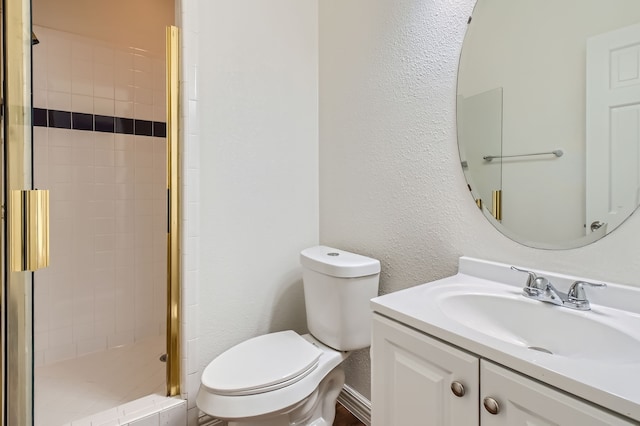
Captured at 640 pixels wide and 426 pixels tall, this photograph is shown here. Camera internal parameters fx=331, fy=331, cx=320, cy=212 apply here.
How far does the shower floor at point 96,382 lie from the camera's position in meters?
1.52

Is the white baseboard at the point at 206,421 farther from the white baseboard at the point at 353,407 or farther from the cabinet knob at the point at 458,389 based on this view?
the cabinet knob at the point at 458,389

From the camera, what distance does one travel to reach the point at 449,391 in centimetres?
72

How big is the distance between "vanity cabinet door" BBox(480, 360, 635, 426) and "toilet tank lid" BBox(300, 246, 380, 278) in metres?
0.69

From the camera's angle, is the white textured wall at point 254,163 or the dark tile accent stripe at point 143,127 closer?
the white textured wall at point 254,163

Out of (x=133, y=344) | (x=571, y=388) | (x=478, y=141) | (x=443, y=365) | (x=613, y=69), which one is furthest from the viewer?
(x=133, y=344)

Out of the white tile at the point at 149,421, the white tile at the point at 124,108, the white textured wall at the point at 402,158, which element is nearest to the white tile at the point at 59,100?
the white tile at the point at 124,108

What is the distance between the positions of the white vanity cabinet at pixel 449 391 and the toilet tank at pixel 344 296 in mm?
434

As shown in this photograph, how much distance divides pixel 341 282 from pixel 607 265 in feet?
2.69

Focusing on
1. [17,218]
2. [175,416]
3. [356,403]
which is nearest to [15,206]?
[17,218]

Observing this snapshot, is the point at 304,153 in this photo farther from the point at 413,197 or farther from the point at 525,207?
the point at 525,207

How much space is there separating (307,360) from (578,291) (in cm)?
89

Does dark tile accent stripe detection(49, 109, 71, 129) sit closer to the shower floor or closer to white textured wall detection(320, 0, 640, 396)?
the shower floor

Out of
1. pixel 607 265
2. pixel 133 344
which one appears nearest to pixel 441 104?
pixel 607 265

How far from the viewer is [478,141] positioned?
1126 mm
